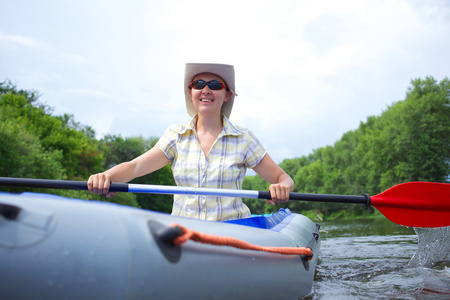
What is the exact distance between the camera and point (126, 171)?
3039 mm

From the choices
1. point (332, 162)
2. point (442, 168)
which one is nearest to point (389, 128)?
point (442, 168)

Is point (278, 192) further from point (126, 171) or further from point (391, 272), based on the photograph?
point (391, 272)

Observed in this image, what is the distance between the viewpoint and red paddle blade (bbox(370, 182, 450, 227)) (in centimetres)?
371

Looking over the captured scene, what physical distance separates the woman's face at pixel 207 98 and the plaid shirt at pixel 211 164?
140 millimetres

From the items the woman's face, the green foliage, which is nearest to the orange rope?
the woman's face

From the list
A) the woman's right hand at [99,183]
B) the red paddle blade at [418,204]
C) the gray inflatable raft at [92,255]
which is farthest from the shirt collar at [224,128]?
the gray inflatable raft at [92,255]

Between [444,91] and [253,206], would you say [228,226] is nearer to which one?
[444,91]

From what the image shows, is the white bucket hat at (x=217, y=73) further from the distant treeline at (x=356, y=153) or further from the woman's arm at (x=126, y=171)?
the distant treeline at (x=356, y=153)

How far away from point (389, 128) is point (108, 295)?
2898 cm

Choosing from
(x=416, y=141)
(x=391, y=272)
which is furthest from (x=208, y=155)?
(x=416, y=141)

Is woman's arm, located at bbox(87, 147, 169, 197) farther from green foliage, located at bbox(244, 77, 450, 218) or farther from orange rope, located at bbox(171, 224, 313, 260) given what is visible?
green foliage, located at bbox(244, 77, 450, 218)

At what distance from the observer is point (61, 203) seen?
1478 millimetres

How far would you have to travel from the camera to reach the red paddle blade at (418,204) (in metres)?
3.71

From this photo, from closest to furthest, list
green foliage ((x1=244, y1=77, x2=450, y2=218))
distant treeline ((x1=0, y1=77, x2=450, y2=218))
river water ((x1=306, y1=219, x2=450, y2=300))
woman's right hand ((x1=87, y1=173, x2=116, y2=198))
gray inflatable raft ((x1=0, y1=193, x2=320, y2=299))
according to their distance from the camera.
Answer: gray inflatable raft ((x1=0, y1=193, x2=320, y2=299)) → woman's right hand ((x1=87, y1=173, x2=116, y2=198)) → river water ((x1=306, y1=219, x2=450, y2=300)) → distant treeline ((x1=0, y1=77, x2=450, y2=218)) → green foliage ((x1=244, y1=77, x2=450, y2=218))
